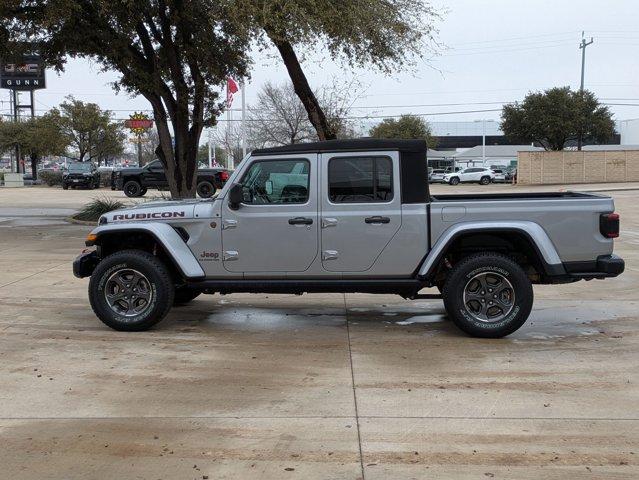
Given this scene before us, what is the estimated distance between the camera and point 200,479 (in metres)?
3.75

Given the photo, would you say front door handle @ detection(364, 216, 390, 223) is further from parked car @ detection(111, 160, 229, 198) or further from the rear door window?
parked car @ detection(111, 160, 229, 198)

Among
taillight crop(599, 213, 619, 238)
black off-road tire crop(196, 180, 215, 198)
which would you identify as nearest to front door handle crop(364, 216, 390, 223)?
taillight crop(599, 213, 619, 238)

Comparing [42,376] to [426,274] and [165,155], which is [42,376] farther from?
[165,155]

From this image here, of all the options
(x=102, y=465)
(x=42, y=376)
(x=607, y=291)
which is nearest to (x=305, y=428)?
(x=102, y=465)

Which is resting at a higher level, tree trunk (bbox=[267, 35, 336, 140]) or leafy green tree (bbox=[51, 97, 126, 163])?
leafy green tree (bbox=[51, 97, 126, 163])

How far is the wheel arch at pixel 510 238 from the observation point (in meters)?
6.37

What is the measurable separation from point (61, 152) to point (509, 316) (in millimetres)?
57091

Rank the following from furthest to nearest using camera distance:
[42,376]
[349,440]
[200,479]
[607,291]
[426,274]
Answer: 1. [607,291]
2. [426,274]
3. [42,376]
4. [349,440]
5. [200,479]

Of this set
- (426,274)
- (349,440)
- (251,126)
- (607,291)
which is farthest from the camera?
(251,126)

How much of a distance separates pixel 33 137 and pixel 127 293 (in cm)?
5263

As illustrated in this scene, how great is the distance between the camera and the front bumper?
23.5ft

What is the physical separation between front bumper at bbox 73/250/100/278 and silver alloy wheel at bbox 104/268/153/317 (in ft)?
1.44

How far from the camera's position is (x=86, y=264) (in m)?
7.21

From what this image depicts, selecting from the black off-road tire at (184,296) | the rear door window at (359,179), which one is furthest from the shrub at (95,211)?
the rear door window at (359,179)
